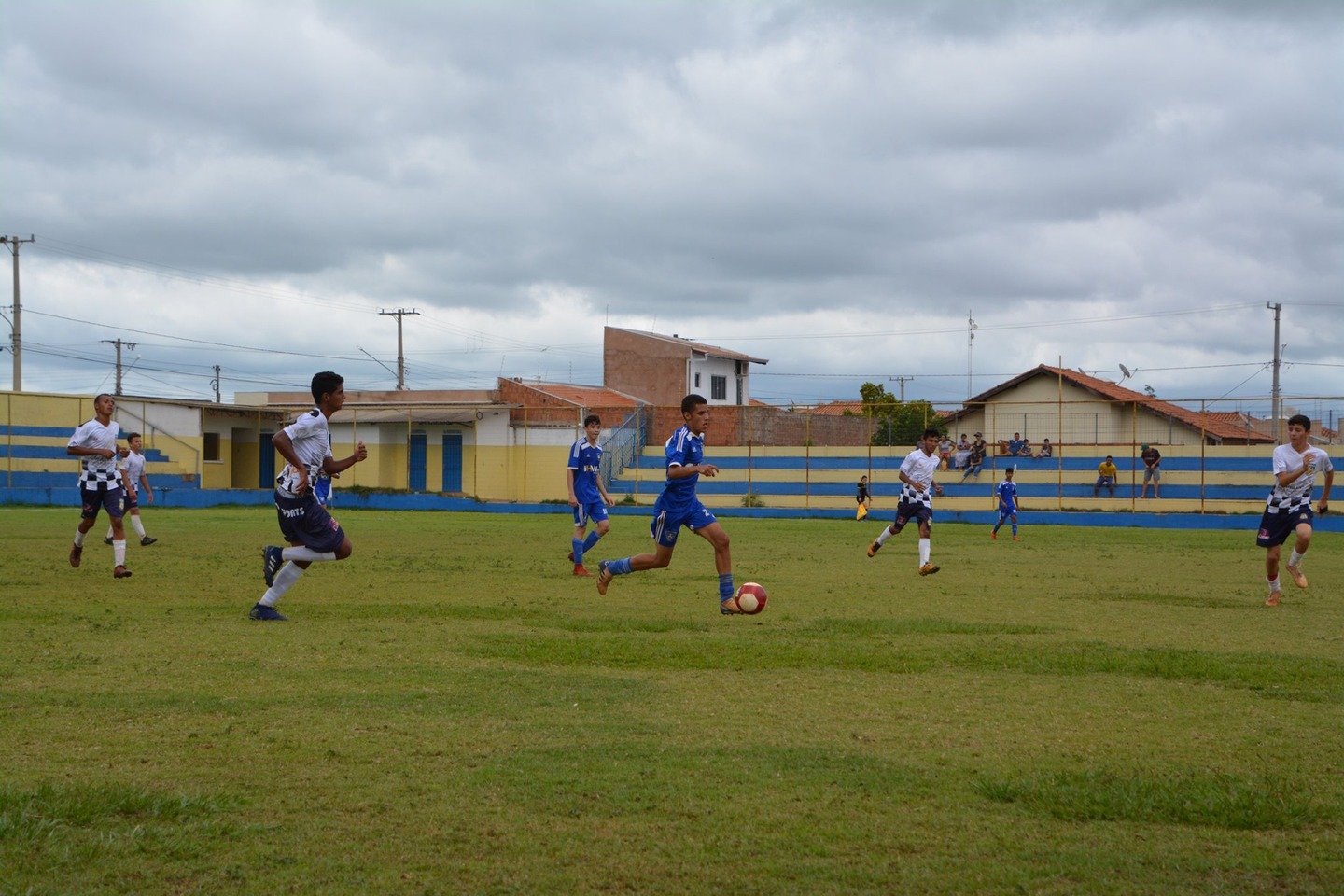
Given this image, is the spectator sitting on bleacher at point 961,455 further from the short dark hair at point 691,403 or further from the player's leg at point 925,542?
the short dark hair at point 691,403

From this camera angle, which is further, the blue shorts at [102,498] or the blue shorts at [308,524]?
the blue shorts at [102,498]

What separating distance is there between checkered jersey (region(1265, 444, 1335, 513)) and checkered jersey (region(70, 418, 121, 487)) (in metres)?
13.3

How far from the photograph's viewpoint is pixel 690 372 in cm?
7050

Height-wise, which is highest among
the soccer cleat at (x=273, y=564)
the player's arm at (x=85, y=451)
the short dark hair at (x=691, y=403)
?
the short dark hair at (x=691, y=403)

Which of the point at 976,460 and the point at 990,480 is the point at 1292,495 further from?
the point at 976,460

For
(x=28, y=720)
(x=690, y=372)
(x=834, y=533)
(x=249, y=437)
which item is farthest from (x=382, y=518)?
(x=690, y=372)

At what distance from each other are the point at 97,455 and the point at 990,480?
28.8 metres

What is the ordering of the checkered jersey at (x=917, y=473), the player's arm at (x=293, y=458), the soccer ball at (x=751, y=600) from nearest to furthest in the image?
the player's arm at (x=293, y=458), the soccer ball at (x=751, y=600), the checkered jersey at (x=917, y=473)

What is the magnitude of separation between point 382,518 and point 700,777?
3000cm

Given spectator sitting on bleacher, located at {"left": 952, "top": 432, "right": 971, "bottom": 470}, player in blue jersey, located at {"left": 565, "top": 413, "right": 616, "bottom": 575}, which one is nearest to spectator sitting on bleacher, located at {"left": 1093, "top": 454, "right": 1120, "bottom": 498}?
spectator sitting on bleacher, located at {"left": 952, "top": 432, "right": 971, "bottom": 470}

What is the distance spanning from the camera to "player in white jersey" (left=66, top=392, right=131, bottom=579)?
14877 millimetres

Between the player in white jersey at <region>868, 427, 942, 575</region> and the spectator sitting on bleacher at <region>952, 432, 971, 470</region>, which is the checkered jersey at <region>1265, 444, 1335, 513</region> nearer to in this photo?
the player in white jersey at <region>868, 427, 942, 575</region>

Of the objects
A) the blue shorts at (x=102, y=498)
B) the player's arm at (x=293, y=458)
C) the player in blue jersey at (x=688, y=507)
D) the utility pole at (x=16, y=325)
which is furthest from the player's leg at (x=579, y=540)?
the utility pole at (x=16, y=325)

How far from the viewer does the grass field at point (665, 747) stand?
4.39 metres
